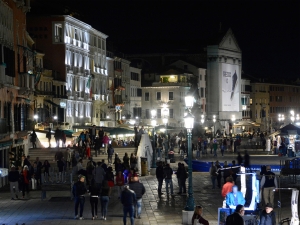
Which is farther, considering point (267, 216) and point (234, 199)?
point (234, 199)

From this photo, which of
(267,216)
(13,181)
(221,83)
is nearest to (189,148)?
(267,216)

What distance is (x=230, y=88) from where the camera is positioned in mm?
130000

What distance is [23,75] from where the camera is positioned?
147ft

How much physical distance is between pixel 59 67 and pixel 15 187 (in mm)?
43389

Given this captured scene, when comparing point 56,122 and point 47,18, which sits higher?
point 47,18

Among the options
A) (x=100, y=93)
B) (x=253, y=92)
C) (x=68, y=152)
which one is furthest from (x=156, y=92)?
(x=68, y=152)

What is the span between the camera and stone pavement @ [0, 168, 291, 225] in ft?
83.4

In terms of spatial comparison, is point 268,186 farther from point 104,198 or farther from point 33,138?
point 33,138

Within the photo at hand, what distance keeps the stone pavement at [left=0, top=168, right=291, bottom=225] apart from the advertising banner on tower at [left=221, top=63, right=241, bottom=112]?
9293cm

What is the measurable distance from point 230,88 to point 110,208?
10240cm

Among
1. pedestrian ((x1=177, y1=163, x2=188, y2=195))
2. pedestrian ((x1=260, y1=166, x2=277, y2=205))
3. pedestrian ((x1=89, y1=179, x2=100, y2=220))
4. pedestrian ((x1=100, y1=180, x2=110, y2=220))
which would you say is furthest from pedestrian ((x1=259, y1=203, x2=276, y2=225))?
pedestrian ((x1=177, y1=163, x2=188, y2=195))

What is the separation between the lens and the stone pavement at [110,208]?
25419 millimetres

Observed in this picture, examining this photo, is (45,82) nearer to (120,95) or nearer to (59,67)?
(59,67)

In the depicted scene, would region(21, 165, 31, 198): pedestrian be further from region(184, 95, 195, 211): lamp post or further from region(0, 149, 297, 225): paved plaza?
region(184, 95, 195, 211): lamp post
